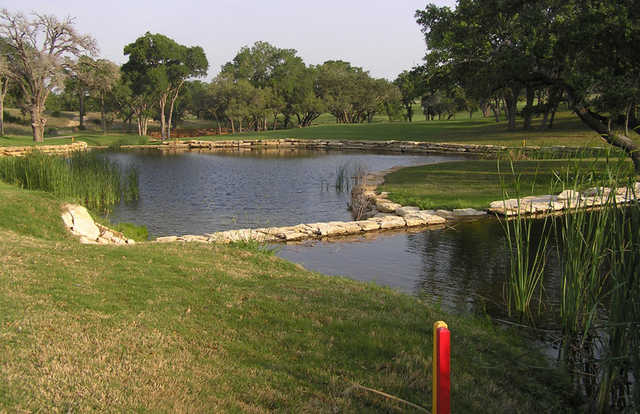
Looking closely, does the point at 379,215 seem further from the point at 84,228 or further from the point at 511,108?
the point at 511,108

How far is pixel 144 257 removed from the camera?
7477 millimetres

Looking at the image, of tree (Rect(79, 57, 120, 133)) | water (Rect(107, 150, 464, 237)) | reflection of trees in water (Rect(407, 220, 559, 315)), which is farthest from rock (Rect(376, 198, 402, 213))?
tree (Rect(79, 57, 120, 133))

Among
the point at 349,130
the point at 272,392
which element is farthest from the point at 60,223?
the point at 349,130

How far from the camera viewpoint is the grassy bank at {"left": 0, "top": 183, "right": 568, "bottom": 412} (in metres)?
3.93

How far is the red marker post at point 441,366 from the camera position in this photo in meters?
2.78

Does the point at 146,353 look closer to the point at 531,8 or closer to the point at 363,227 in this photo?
the point at 363,227

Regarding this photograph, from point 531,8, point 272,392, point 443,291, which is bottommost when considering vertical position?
point 443,291

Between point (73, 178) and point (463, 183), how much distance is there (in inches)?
542

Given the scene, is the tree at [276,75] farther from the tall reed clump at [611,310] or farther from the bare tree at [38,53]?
the tall reed clump at [611,310]

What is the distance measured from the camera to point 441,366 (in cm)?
284

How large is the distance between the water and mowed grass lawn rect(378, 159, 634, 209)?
93.9 inches

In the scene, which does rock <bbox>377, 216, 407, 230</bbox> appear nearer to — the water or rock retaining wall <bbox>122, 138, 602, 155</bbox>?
the water

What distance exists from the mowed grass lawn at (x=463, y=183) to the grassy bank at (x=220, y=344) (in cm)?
886

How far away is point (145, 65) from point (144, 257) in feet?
168
